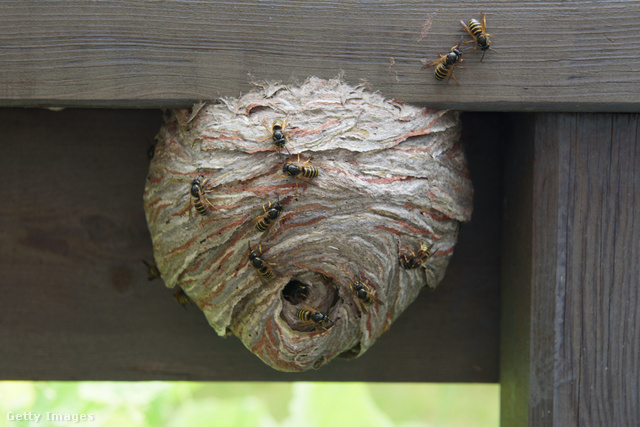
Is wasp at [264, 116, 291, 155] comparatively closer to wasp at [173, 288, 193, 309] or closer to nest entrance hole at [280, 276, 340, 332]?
nest entrance hole at [280, 276, 340, 332]

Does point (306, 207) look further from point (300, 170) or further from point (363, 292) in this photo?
point (363, 292)

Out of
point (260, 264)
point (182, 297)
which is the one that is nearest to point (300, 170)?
point (260, 264)

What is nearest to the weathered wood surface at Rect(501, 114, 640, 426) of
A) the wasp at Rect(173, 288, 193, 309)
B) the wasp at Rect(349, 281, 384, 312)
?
the wasp at Rect(349, 281, 384, 312)

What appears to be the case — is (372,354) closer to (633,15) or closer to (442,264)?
(442,264)

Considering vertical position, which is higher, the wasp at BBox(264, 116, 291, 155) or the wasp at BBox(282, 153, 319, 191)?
the wasp at BBox(264, 116, 291, 155)

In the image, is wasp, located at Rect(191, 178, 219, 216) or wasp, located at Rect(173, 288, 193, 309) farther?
wasp, located at Rect(173, 288, 193, 309)

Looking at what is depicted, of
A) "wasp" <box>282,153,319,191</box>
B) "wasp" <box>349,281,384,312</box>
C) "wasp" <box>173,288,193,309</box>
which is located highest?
"wasp" <box>282,153,319,191</box>

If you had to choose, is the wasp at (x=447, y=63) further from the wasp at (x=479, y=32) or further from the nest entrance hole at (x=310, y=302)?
the nest entrance hole at (x=310, y=302)
